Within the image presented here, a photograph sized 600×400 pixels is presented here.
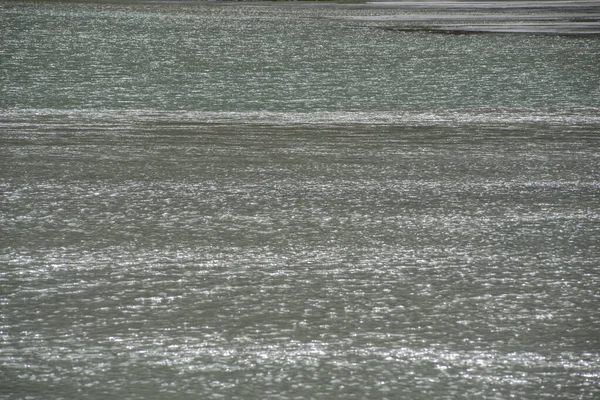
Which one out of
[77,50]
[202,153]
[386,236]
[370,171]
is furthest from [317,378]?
[77,50]

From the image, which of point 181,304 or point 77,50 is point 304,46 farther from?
point 181,304

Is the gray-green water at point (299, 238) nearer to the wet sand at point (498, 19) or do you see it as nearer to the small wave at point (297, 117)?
the small wave at point (297, 117)

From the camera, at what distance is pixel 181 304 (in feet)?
8.93

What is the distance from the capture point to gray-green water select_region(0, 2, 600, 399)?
2270 millimetres

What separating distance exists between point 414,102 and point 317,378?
4610 mm

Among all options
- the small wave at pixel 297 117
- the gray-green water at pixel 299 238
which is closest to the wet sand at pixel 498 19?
the gray-green water at pixel 299 238

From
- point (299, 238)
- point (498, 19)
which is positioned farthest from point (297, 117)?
point (498, 19)

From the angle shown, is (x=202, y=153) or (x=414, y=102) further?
(x=414, y=102)

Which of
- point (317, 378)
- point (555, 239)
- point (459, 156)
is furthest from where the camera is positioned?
point (459, 156)

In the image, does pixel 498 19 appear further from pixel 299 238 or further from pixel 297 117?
pixel 299 238

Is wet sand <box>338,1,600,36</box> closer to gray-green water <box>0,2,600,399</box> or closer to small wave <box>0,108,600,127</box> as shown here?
gray-green water <box>0,2,600,399</box>

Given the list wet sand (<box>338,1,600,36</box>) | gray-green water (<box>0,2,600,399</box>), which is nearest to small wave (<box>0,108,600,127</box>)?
gray-green water (<box>0,2,600,399</box>)

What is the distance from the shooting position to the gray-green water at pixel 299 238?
227 centimetres

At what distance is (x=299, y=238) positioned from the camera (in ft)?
11.3
